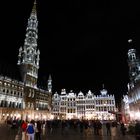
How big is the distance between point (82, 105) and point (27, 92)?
38785 mm

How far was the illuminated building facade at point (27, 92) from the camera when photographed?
198 feet

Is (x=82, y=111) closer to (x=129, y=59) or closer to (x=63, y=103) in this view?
(x=63, y=103)

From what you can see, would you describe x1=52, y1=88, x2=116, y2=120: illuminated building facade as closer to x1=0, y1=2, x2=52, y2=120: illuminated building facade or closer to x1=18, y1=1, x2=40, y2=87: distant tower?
x1=0, y1=2, x2=52, y2=120: illuminated building facade

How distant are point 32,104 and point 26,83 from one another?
9.17m

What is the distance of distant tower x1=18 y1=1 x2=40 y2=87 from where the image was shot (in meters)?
74.1

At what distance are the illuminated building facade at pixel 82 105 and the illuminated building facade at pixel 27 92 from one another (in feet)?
42.5

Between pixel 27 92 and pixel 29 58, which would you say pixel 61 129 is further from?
pixel 29 58

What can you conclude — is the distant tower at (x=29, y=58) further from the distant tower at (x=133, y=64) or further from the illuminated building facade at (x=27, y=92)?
the distant tower at (x=133, y=64)

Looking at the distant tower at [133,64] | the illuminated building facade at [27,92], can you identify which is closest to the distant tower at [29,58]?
the illuminated building facade at [27,92]

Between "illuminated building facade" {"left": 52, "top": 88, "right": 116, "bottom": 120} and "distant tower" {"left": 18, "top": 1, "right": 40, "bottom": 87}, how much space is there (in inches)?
1130

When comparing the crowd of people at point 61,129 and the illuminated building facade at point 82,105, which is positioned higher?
the illuminated building facade at point 82,105

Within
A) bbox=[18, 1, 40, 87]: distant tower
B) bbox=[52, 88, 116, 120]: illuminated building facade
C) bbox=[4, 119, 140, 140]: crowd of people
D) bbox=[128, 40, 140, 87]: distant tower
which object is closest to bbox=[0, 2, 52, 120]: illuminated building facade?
bbox=[18, 1, 40, 87]: distant tower

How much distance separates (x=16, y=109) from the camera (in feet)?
207

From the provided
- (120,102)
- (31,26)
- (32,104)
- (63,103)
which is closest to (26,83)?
(32,104)
